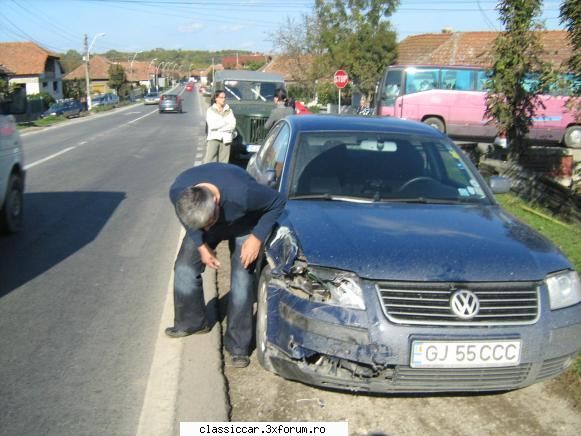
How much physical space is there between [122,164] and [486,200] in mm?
11924

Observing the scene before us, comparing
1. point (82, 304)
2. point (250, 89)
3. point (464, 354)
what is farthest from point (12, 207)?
point (250, 89)

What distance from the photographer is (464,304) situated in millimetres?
3432

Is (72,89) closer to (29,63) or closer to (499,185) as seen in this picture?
(29,63)

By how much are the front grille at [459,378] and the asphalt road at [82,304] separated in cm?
144

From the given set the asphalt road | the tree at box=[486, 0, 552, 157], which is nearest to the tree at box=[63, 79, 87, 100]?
the asphalt road

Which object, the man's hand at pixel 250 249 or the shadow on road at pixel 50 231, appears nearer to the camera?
the man's hand at pixel 250 249

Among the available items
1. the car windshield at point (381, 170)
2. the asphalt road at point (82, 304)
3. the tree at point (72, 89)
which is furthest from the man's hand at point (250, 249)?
the tree at point (72, 89)

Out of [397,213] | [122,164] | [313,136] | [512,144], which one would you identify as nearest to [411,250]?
[397,213]

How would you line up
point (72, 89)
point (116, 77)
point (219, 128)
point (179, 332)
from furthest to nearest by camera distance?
point (116, 77), point (72, 89), point (219, 128), point (179, 332)

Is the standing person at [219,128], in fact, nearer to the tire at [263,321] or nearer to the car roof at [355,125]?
the car roof at [355,125]

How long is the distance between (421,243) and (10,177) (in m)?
5.85

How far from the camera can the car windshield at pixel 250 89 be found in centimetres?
1727

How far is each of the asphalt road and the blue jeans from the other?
0.34m

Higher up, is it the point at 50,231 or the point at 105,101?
the point at 105,101
